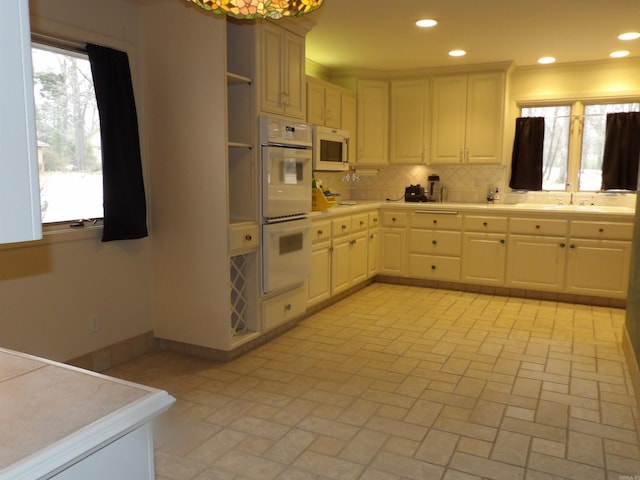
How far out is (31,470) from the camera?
76 cm

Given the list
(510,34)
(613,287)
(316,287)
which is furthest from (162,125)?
(613,287)

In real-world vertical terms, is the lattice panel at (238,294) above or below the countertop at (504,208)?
below

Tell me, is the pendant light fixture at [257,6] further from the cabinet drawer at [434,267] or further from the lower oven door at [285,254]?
the cabinet drawer at [434,267]

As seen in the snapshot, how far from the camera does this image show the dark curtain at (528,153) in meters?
5.62

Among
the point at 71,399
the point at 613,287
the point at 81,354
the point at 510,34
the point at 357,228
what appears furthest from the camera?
the point at 357,228

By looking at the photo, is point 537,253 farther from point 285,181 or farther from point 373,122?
point 285,181

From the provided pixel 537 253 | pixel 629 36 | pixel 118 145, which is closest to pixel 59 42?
pixel 118 145

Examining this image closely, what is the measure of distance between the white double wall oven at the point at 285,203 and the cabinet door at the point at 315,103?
98 centimetres

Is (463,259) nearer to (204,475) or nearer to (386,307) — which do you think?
(386,307)

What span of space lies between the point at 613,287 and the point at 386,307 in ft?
7.06

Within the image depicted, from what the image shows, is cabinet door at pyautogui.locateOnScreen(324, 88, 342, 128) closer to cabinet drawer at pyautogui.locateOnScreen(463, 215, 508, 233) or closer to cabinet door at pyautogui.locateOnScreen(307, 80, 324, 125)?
cabinet door at pyautogui.locateOnScreen(307, 80, 324, 125)

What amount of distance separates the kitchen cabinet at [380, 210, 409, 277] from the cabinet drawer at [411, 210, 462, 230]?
0.11m

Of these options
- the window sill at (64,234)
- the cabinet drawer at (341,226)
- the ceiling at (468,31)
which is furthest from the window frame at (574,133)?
the window sill at (64,234)

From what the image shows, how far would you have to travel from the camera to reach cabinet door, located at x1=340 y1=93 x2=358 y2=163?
548 centimetres
